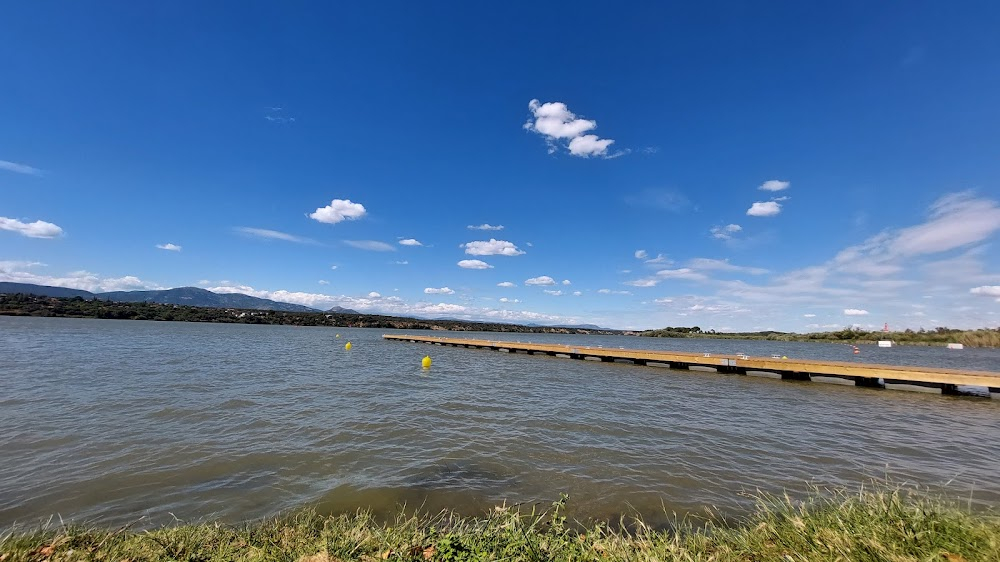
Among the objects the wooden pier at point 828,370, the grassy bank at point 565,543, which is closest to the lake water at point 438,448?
the wooden pier at point 828,370

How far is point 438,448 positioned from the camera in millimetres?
8883

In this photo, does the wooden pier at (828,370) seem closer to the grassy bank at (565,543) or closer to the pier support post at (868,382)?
the pier support post at (868,382)

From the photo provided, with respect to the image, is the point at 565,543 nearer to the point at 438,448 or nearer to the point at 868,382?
the point at 438,448

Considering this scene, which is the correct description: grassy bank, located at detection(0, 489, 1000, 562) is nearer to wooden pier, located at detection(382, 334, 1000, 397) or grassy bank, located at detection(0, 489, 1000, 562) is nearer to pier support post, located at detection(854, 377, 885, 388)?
wooden pier, located at detection(382, 334, 1000, 397)

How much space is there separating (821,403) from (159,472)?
21.4m

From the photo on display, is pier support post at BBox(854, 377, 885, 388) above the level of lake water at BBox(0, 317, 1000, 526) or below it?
above

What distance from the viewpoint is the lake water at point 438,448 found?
20.7 feet

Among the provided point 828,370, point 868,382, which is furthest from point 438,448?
point 868,382

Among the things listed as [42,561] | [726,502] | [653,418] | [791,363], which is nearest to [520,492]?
[726,502]

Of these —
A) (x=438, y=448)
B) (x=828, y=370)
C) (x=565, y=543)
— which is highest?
(x=828, y=370)

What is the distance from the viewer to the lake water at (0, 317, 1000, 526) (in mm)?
6316

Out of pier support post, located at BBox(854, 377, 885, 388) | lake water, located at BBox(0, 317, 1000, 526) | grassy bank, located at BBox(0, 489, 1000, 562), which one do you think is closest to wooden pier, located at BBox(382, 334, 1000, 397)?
pier support post, located at BBox(854, 377, 885, 388)

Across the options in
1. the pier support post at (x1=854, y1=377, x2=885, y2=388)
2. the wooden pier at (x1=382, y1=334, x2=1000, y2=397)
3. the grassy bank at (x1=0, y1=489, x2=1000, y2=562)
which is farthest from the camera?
the pier support post at (x1=854, y1=377, x2=885, y2=388)

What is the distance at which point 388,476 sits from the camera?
7188 mm
